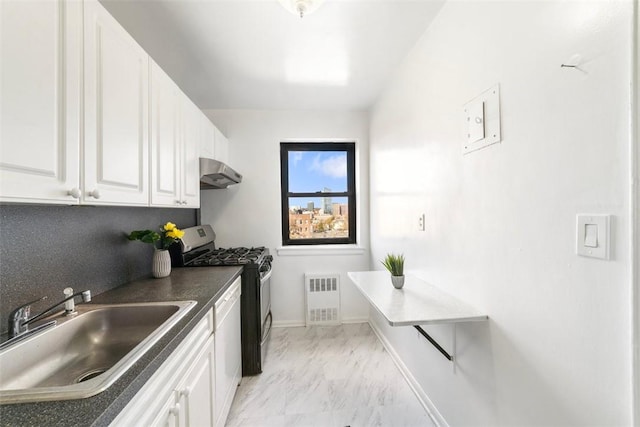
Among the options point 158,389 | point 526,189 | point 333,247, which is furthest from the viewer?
point 333,247

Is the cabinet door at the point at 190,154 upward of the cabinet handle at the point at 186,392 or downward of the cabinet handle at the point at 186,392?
upward

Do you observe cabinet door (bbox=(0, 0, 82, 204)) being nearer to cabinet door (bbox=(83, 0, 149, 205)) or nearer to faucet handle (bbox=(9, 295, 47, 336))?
cabinet door (bbox=(83, 0, 149, 205))

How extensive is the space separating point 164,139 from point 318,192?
196 cm

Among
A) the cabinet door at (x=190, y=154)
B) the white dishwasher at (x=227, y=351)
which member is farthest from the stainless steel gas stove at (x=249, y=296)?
the cabinet door at (x=190, y=154)

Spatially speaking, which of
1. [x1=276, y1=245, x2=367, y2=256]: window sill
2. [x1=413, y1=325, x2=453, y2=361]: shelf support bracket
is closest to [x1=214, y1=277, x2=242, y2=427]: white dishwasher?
[x1=276, y1=245, x2=367, y2=256]: window sill

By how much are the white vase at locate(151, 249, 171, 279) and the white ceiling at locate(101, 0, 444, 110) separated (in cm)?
144

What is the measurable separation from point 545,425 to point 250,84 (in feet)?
9.28

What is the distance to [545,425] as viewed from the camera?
2.95ft

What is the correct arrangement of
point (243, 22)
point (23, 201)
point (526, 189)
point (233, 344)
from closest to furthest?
point (23, 201)
point (526, 189)
point (243, 22)
point (233, 344)

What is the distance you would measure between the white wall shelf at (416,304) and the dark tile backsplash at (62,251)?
1.50 metres

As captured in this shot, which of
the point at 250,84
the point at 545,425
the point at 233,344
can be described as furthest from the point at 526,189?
the point at 250,84

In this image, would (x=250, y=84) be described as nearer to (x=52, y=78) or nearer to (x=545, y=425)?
(x=52, y=78)

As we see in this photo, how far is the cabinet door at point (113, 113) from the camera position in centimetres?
99

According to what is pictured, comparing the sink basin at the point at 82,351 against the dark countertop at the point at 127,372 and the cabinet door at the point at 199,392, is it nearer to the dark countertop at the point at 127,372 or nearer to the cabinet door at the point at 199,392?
the dark countertop at the point at 127,372
